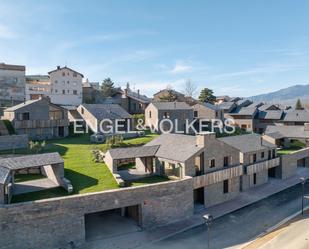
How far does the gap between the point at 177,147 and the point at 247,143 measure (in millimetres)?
11780

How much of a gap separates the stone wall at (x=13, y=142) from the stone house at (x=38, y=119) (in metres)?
4.14

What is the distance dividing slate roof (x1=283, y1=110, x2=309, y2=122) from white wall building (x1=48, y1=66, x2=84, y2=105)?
49.0 meters

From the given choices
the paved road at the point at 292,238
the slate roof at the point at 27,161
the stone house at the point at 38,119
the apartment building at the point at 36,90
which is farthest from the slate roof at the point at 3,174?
the apartment building at the point at 36,90

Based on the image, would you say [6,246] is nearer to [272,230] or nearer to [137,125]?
[272,230]

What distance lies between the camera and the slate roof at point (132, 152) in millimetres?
29759

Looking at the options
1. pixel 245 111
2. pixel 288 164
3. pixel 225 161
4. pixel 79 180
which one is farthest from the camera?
pixel 245 111

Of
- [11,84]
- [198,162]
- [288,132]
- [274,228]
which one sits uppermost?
[11,84]

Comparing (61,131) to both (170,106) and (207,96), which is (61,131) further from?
(207,96)

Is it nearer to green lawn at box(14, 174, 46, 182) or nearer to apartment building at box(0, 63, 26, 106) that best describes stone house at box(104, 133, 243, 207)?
green lawn at box(14, 174, 46, 182)

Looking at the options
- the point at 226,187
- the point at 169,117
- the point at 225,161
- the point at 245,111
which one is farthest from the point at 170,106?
the point at 226,187

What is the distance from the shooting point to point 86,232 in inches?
936

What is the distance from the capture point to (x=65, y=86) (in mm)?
66938

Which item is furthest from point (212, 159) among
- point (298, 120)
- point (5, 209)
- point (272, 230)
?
point (298, 120)

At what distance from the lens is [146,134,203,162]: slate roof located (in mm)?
28859
